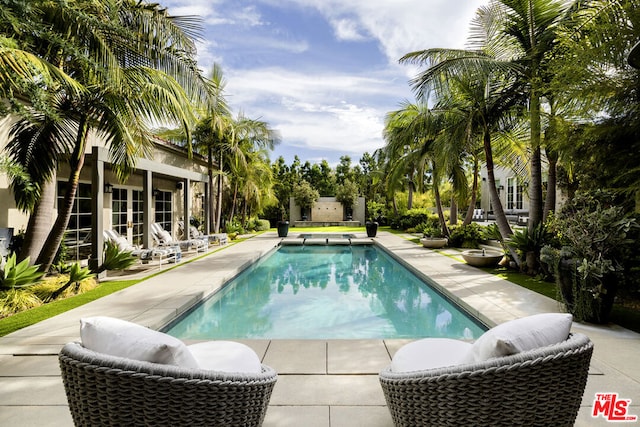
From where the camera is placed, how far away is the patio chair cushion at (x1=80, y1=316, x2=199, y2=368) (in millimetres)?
1613

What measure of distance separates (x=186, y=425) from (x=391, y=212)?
25.5 meters

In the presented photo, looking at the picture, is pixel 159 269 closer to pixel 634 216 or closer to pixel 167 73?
pixel 167 73

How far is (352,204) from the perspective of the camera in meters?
30.4

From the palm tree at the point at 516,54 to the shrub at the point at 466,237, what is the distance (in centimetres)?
537

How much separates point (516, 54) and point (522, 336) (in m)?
8.67

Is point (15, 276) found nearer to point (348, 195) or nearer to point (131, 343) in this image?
point (131, 343)

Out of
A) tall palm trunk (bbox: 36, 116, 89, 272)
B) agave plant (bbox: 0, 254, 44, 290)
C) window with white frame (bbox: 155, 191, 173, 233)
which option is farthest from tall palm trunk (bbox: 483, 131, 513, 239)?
window with white frame (bbox: 155, 191, 173, 233)

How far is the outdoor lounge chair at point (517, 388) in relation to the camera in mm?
1557

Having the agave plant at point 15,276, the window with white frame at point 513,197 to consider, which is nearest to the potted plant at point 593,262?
the agave plant at point 15,276


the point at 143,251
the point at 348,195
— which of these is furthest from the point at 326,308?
the point at 348,195

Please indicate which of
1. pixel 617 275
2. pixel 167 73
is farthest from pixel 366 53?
pixel 617 275

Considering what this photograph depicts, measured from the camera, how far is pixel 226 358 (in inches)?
93.7

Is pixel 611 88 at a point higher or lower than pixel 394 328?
higher

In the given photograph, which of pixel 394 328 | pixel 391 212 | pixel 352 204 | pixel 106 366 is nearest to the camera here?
pixel 106 366
